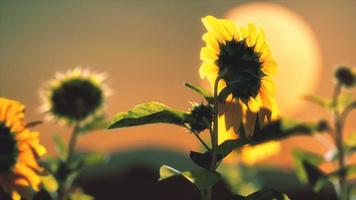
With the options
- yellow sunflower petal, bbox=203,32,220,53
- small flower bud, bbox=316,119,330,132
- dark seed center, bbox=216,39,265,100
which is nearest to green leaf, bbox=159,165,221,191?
dark seed center, bbox=216,39,265,100

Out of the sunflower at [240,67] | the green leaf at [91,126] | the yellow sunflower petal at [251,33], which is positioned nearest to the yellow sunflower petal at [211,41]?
the sunflower at [240,67]

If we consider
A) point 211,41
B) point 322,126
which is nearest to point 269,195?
point 211,41

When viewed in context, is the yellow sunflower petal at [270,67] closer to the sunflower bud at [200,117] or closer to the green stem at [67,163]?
the sunflower bud at [200,117]

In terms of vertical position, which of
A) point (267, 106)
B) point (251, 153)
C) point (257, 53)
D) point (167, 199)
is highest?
point (167, 199)

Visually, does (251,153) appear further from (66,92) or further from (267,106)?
(267,106)

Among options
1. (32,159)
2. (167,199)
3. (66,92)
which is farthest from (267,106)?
(167,199)

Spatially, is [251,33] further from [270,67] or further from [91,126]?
[91,126]
